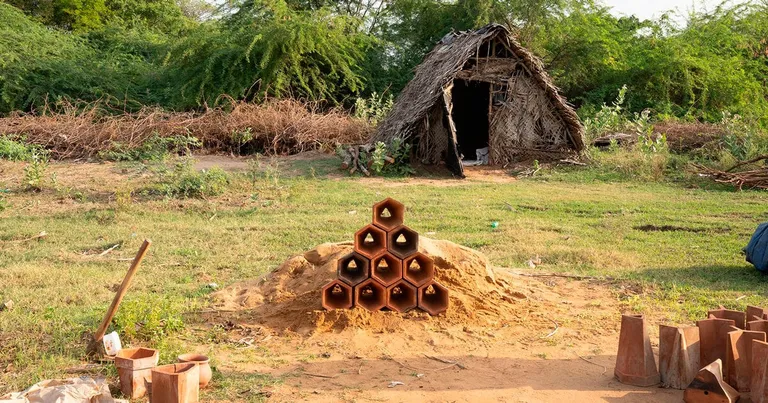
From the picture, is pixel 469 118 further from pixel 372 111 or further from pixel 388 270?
pixel 388 270

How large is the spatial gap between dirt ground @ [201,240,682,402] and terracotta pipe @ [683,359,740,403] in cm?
20

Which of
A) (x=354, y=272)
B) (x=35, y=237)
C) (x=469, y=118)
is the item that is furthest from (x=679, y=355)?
(x=469, y=118)

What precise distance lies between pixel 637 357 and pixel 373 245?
2.02 m

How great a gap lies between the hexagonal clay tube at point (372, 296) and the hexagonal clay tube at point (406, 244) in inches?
10.2

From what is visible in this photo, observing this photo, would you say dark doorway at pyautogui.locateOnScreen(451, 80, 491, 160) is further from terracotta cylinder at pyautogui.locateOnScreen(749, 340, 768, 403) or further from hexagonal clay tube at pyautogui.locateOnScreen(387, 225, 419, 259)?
terracotta cylinder at pyautogui.locateOnScreen(749, 340, 768, 403)

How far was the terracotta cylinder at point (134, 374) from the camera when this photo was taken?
394 centimetres

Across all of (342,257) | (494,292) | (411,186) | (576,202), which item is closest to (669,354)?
(494,292)

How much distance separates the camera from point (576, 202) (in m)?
10.3

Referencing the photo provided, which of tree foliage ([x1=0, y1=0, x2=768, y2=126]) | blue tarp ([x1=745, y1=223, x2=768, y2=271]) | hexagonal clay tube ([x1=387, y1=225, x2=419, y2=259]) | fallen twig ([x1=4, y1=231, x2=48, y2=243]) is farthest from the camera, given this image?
tree foliage ([x1=0, y1=0, x2=768, y2=126])

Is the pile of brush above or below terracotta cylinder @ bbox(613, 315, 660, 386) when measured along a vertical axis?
above

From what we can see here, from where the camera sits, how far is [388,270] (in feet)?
18.2

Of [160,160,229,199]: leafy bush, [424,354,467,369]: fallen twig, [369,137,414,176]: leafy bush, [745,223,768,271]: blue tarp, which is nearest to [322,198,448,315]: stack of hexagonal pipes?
[424,354,467,369]: fallen twig

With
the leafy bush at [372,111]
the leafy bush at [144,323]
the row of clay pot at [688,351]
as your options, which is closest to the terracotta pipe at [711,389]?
the row of clay pot at [688,351]

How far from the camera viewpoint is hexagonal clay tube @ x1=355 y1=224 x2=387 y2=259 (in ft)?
17.3
